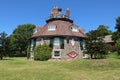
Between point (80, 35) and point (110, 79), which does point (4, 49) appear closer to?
point (80, 35)

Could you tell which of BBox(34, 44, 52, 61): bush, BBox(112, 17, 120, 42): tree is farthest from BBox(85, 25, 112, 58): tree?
BBox(112, 17, 120, 42): tree

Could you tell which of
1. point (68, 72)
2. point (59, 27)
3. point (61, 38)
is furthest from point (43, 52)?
point (68, 72)

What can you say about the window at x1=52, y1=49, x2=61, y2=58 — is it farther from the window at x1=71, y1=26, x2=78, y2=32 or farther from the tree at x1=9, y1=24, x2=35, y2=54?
the tree at x1=9, y1=24, x2=35, y2=54

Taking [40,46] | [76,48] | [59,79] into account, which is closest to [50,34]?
[40,46]

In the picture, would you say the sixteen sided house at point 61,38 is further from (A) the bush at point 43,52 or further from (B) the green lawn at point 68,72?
(B) the green lawn at point 68,72

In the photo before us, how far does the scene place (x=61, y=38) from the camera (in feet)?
164

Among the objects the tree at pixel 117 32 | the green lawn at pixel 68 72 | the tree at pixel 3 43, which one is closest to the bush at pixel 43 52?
the tree at pixel 3 43

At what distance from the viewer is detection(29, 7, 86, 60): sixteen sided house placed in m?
49.8

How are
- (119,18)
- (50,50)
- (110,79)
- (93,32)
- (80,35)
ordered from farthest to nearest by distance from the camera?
(119,18) → (80,35) → (50,50) → (93,32) → (110,79)

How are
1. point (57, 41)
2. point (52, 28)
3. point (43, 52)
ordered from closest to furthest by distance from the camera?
point (43, 52) → point (57, 41) → point (52, 28)

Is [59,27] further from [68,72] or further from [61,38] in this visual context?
[68,72]

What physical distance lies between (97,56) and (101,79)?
26.4m

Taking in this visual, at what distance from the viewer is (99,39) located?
149ft

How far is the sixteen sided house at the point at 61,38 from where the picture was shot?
49.8 metres
